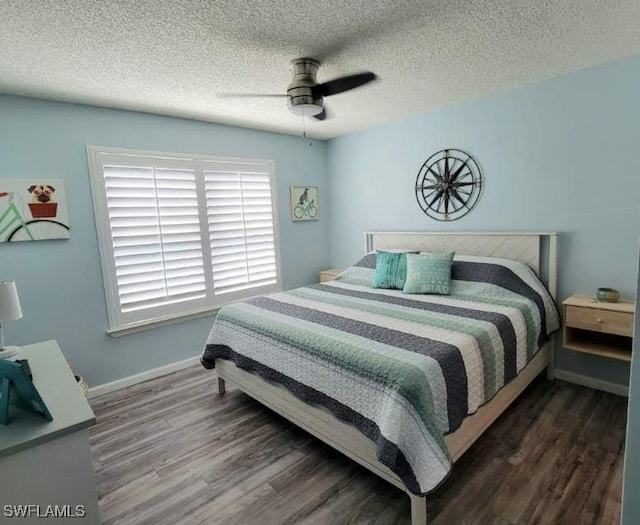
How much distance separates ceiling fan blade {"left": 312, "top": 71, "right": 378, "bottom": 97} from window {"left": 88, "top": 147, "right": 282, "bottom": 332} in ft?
5.78

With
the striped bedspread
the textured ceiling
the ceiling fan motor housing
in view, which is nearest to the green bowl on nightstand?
the striped bedspread

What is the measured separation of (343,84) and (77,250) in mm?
2470

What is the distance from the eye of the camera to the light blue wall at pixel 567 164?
8.20ft

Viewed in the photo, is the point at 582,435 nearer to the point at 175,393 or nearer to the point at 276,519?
the point at 276,519

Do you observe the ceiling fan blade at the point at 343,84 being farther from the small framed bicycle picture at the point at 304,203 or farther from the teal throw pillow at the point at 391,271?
the small framed bicycle picture at the point at 304,203

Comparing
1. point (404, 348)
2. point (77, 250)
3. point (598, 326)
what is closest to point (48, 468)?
point (404, 348)

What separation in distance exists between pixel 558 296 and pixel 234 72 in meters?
3.09

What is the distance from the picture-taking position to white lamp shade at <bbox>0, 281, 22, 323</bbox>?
171cm

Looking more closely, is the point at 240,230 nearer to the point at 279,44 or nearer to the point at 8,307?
the point at 279,44

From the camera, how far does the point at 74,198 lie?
9.18 ft

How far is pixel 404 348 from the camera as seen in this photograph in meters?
1.85

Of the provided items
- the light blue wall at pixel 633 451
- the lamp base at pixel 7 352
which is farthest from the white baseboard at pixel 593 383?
the lamp base at pixel 7 352

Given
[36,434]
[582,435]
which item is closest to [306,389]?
[36,434]

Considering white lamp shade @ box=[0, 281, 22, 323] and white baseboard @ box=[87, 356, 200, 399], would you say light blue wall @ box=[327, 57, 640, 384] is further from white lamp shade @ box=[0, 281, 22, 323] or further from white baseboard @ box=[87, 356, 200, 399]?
white lamp shade @ box=[0, 281, 22, 323]
